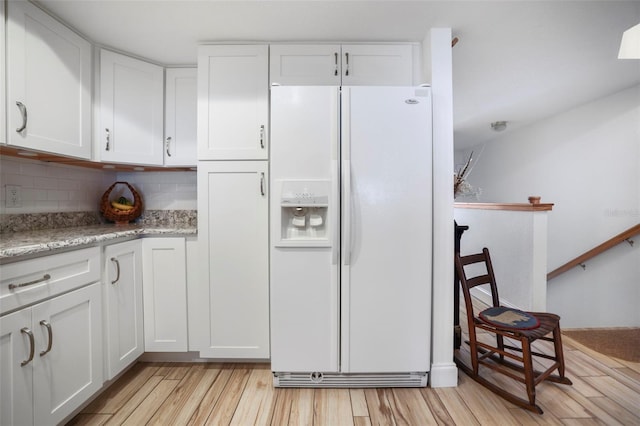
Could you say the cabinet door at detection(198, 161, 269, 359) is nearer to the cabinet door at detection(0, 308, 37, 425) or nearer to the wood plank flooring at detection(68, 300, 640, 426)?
the wood plank flooring at detection(68, 300, 640, 426)

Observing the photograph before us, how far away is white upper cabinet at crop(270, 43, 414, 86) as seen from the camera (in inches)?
72.8

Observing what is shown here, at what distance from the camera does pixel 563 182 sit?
11.9 feet

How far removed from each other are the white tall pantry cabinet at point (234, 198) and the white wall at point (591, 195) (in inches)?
154

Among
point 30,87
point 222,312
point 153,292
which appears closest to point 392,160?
point 222,312

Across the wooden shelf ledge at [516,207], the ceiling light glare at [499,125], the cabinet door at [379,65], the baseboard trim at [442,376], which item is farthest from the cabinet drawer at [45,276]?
the ceiling light glare at [499,125]

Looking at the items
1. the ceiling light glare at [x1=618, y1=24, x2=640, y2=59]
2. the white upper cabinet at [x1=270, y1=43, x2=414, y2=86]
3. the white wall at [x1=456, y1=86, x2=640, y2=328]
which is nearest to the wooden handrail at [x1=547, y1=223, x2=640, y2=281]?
the white wall at [x1=456, y1=86, x2=640, y2=328]

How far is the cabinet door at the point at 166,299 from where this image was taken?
190 cm

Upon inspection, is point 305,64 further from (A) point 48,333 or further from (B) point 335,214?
(A) point 48,333

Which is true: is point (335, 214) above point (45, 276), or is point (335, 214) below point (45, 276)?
Answer: above

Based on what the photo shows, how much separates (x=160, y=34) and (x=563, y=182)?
15.4 feet

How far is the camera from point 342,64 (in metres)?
1.86

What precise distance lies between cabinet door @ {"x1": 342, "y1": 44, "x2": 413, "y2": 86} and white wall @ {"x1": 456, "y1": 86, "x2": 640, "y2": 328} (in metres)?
3.00

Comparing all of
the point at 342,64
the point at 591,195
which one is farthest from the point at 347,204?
the point at 591,195

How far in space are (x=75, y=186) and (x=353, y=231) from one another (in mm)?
2095
